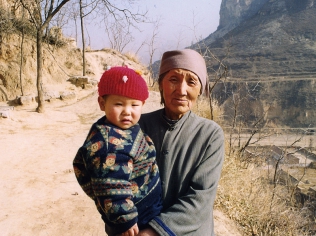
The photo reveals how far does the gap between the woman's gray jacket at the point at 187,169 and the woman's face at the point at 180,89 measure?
0.22ft

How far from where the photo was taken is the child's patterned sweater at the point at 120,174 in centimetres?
95

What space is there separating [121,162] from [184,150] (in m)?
0.32

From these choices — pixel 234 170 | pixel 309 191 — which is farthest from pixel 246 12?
pixel 234 170

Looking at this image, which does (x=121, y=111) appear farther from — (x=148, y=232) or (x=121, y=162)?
(x=148, y=232)

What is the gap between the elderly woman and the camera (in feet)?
3.41

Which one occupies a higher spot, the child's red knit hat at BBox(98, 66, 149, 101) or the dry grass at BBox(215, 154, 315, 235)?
the child's red knit hat at BBox(98, 66, 149, 101)

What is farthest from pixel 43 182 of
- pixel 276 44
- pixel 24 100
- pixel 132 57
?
pixel 276 44

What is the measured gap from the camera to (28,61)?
1077 centimetres

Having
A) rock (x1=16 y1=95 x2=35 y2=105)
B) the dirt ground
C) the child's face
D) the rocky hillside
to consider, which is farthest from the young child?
rock (x1=16 y1=95 x2=35 y2=105)

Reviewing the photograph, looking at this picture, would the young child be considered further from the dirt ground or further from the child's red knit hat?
the dirt ground

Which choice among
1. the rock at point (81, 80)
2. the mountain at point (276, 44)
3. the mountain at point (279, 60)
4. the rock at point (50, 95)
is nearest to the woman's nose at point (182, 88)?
the rock at point (50, 95)

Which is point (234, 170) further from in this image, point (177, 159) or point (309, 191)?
point (309, 191)

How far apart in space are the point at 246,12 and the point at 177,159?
101330 millimetres

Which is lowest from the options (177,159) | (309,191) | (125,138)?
(309,191)
